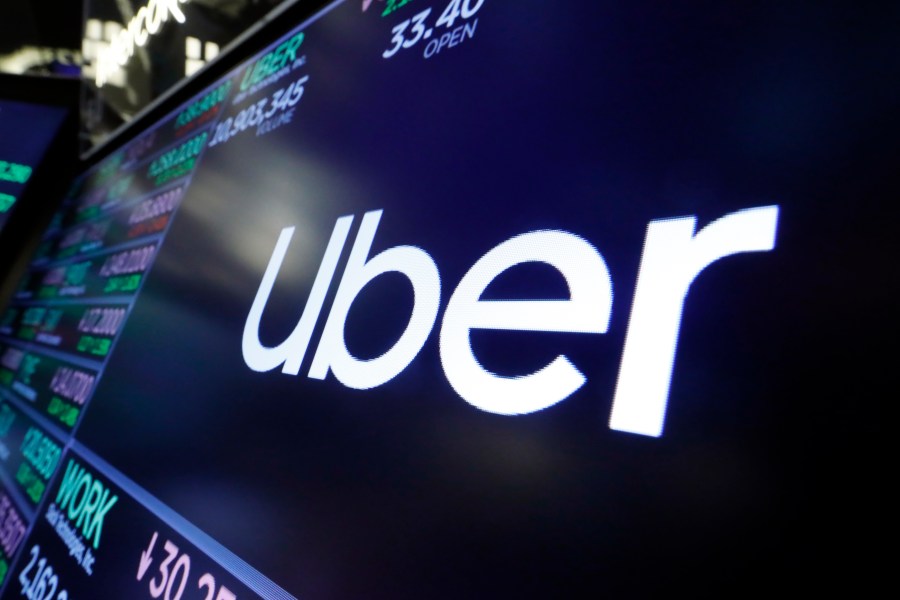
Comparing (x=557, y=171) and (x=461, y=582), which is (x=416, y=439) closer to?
(x=461, y=582)

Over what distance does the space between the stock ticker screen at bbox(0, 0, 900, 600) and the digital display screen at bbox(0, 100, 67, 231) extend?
7.11 feet

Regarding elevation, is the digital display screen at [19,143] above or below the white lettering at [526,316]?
above

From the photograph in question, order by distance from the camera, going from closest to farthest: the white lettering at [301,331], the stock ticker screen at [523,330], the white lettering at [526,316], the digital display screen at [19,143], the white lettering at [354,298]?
the stock ticker screen at [523,330]
the white lettering at [526,316]
the white lettering at [354,298]
the white lettering at [301,331]
the digital display screen at [19,143]

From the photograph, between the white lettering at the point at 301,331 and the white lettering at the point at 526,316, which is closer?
the white lettering at the point at 526,316

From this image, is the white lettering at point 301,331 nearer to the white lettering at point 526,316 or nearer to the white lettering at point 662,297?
the white lettering at point 526,316

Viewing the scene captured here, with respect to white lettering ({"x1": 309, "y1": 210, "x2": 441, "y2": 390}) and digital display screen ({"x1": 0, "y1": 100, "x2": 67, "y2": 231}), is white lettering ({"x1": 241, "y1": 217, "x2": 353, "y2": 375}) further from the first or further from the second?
digital display screen ({"x1": 0, "y1": 100, "x2": 67, "y2": 231})

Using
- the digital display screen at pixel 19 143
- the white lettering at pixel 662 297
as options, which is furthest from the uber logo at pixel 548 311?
the digital display screen at pixel 19 143

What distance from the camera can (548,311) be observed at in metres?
0.60

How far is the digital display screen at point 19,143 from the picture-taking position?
2.78 meters

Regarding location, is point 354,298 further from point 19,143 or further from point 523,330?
point 19,143

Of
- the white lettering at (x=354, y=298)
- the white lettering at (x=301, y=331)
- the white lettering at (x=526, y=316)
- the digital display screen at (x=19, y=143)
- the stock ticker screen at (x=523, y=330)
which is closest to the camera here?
the stock ticker screen at (x=523, y=330)

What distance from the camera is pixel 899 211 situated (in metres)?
0.41

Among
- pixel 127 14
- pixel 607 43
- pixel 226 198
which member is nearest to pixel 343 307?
pixel 607 43

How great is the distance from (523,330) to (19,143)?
3.20 metres
